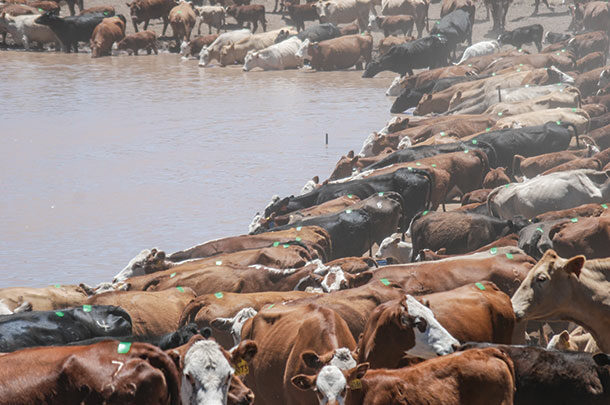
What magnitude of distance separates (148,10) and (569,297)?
1098 inches

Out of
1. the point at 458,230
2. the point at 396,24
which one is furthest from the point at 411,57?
the point at 458,230

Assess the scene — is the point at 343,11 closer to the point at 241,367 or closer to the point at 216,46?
the point at 216,46

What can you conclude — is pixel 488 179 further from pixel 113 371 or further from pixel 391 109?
pixel 113 371

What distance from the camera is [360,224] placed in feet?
39.7

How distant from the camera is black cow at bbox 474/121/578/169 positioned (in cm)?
1534

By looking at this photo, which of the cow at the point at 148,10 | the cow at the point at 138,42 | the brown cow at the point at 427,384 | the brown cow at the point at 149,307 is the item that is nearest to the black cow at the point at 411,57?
the cow at the point at 138,42

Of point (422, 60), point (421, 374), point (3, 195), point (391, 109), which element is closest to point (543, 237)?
point (421, 374)

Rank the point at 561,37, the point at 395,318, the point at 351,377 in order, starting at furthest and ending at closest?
the point at 561,37
the point at 395,318
the point at 351,377

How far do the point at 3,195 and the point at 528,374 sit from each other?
1193cm

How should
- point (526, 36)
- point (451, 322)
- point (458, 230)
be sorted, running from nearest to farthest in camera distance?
point (451, 322)
point (458, 230)
point (526, 36)

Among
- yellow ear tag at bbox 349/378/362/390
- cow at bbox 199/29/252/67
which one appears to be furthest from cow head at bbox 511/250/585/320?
cow at bbox 199/29/252/67

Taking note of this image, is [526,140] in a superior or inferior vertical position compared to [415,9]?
inferior

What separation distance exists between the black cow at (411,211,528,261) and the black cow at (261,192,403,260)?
0.65 m

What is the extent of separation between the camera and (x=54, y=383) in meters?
4.84
